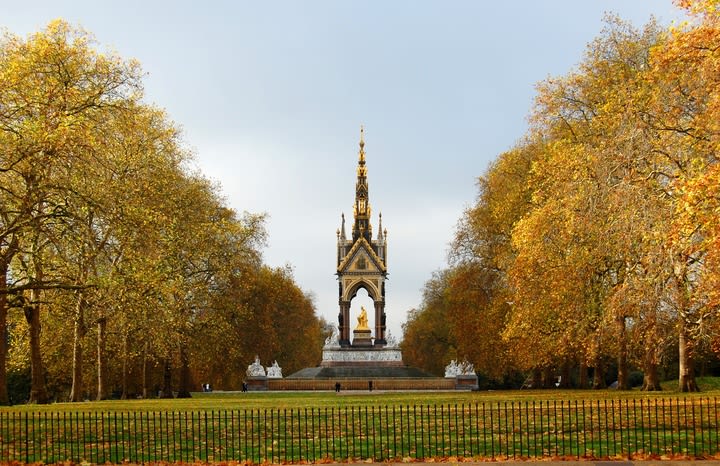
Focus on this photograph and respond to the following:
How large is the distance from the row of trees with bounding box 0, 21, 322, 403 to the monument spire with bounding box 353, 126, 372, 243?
988 cm

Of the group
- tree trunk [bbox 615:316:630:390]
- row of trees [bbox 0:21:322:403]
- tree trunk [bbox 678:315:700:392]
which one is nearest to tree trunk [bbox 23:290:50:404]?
row of trees [bbox 0:21:322:403]

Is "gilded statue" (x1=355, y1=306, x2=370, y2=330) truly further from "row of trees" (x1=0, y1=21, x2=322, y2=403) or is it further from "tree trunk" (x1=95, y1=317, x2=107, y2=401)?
"tree trunk" (x1=95, y1=317, x2=107, y2=401)

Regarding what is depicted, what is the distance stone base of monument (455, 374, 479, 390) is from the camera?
60719 millimetres

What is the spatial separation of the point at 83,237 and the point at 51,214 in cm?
185

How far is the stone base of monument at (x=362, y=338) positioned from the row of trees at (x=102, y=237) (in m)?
7.98

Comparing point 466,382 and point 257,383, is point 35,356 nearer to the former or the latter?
point 257,383

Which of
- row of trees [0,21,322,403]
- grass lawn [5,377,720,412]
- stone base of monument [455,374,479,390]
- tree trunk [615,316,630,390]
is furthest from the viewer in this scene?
stone base of monument [455,374,479,390]

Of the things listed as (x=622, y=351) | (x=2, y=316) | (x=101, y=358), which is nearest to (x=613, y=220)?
(x=622, y=351)

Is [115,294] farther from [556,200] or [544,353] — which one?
[544,353]

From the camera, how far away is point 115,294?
27156mm

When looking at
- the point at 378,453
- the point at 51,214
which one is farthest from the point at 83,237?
the point at 378,453

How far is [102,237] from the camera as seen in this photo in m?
36.7

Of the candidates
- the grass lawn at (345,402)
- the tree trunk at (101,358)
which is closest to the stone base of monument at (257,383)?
the tree trunk at (101,358)

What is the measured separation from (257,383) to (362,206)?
18851mm
